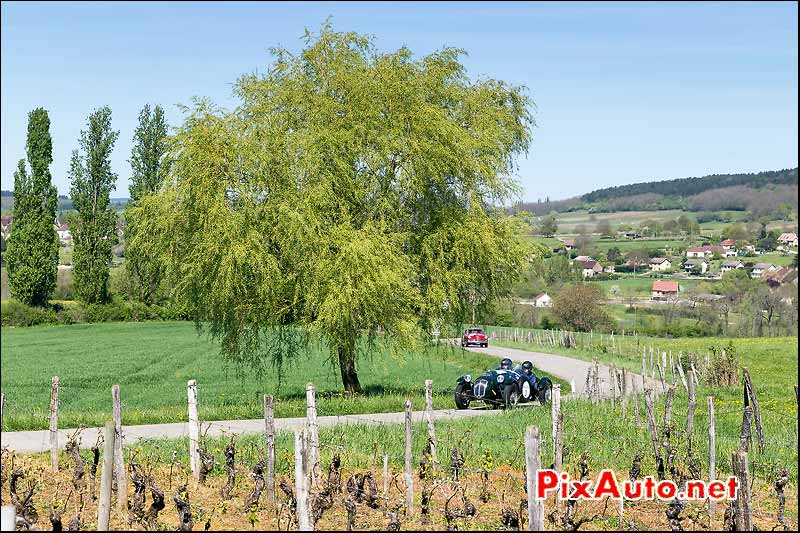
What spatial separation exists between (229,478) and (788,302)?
68141 mm

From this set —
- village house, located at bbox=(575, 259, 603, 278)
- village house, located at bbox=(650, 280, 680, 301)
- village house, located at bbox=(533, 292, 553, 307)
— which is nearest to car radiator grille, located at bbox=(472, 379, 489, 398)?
village house, located at bbox=(533, 292, 553, 307)

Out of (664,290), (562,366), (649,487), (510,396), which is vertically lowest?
(562,366)

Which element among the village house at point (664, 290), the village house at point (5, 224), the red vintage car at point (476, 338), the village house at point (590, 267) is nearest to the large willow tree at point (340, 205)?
the village house at point (5, 224)

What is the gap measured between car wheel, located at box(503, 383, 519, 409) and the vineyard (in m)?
6.03

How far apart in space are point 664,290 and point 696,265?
1378cm

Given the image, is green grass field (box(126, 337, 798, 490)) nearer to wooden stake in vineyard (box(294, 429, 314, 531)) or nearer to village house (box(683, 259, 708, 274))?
wooden stake in vineyard (box(294, 429, 314, 531))

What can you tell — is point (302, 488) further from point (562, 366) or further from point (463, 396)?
point (562, 366)

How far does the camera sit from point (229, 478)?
43.4ft

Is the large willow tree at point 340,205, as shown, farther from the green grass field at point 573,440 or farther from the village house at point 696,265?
the village house at point 696,265

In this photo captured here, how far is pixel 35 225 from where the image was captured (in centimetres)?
5831

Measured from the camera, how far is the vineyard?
37.6 feet

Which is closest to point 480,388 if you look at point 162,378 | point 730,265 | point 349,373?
point 349,373

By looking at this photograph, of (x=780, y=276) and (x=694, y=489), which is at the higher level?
(x=780, y=276)

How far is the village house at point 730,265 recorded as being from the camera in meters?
97.3
